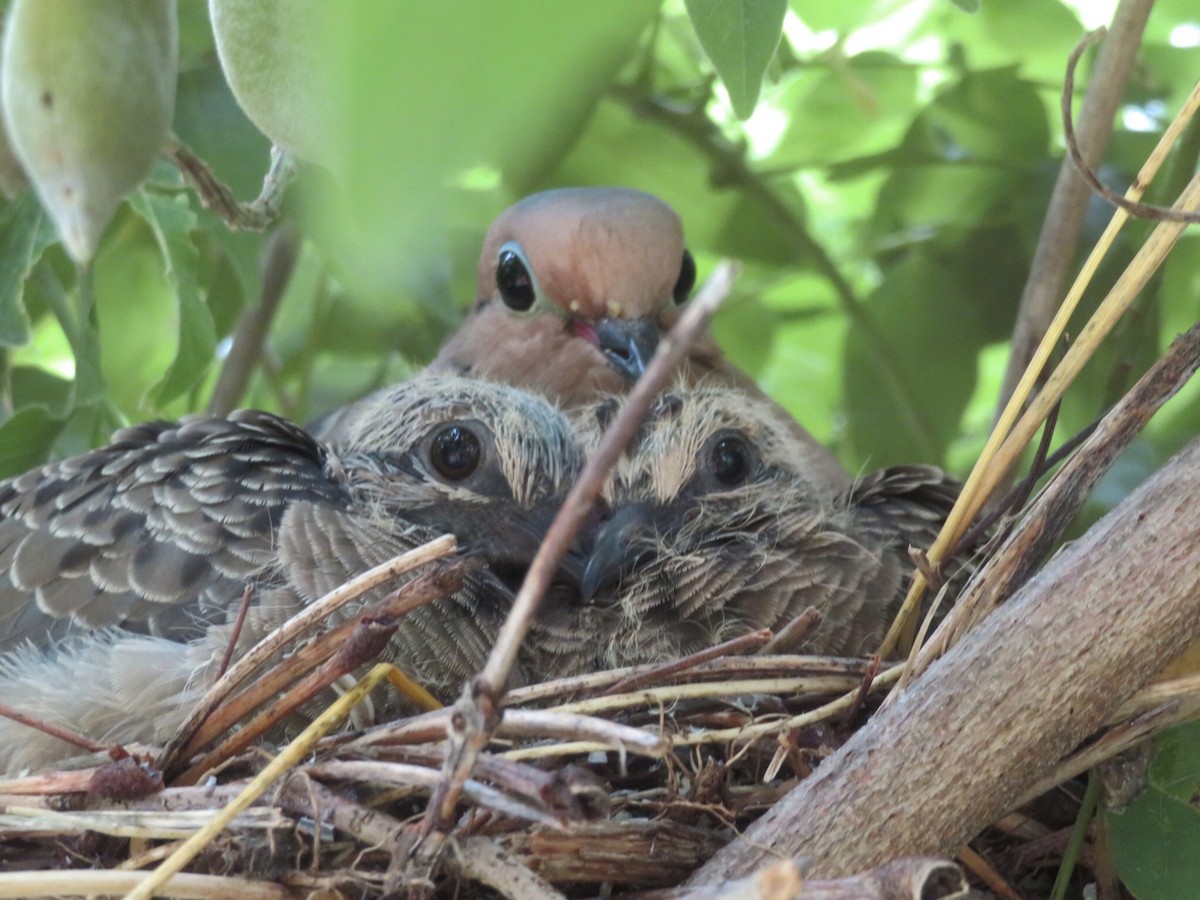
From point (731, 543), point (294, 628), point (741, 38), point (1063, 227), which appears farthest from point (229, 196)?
point (1063, 227)

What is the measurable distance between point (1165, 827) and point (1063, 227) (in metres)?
0.91

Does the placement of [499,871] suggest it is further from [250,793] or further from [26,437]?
[26,437]

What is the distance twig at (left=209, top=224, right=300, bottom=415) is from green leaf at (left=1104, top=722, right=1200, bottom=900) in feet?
5.30

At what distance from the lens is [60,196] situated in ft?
2.24

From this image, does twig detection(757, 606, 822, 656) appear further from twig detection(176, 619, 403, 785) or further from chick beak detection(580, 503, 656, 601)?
twig detection(176, 619, 403, 785)

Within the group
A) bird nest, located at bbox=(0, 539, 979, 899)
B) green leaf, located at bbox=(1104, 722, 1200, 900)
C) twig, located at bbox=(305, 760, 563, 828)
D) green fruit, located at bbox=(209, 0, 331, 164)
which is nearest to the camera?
green fruit, located at bbox=(209, 0, 331, 164)

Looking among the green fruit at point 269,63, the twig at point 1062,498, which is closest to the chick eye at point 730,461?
the twig at point 1062,498

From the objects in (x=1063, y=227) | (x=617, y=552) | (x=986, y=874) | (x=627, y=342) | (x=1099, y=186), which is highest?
(x=1099, y=186)

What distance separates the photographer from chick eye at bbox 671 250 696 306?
2531mm

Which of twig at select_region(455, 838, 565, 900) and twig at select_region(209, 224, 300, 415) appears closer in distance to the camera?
twig at select_region(455, 838, 565, 900)

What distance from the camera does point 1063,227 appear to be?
75.1 inches

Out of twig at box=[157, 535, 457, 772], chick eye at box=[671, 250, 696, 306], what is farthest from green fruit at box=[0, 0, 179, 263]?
chick eye at box=[671, 250, 696, 306]

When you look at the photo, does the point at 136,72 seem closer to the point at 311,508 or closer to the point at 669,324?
the point at 311,508

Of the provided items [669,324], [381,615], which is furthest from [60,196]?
[669,324]
